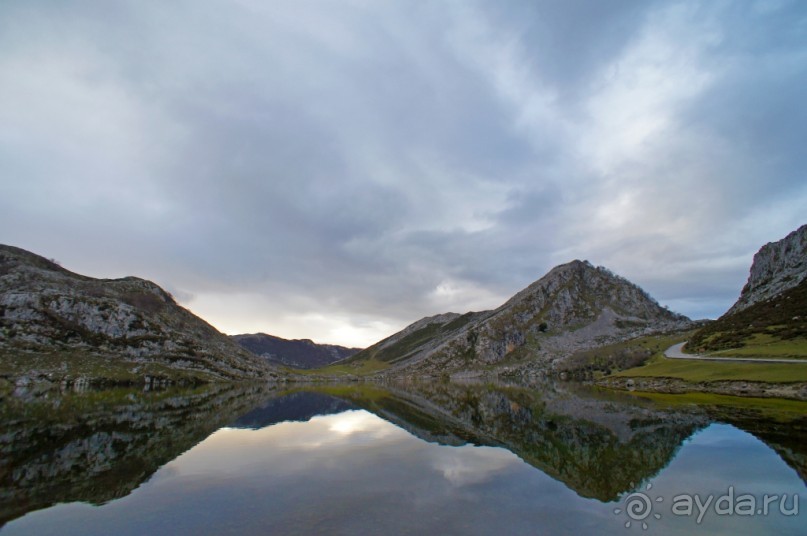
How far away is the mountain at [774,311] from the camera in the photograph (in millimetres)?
72438

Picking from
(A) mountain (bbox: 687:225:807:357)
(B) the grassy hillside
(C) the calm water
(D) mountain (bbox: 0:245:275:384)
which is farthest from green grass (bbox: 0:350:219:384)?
(A) mountain (bbox: 687:225:807:357)

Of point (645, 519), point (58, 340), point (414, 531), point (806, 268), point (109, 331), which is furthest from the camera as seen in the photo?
point (109, 331)

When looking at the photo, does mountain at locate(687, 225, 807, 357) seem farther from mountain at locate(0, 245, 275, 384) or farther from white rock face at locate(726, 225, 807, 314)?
mountain at locate(0, 245, 275, 384)

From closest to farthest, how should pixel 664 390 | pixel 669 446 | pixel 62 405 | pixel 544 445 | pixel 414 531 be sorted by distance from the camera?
pixel 414 531 → pixel 669 446 → pixel 544 445 → pixel 62 405 → pixel 664 390

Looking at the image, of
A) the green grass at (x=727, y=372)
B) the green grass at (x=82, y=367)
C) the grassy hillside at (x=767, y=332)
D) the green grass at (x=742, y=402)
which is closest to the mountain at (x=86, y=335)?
the green grass at (x=82, y=367)

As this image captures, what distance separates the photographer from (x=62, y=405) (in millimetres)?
62531

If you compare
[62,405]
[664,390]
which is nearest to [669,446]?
[664,390]

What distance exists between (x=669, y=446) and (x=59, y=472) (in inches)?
1642

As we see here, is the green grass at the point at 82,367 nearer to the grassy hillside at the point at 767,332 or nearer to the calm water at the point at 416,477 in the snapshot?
the calm water at the point at 416,477

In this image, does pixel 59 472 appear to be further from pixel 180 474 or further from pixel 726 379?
pixel 726 379

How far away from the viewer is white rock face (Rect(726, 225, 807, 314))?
384 feet

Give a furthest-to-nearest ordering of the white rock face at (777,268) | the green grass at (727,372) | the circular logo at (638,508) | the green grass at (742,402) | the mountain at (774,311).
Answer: the white rock face at (777,268)
the mountain at (774,311)
the green grass at (727,372)
the green grass at (742,402)
the circular logo at (638,508)

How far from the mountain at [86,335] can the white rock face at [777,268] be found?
19839 cm

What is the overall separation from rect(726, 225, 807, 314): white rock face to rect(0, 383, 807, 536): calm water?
103658mm
